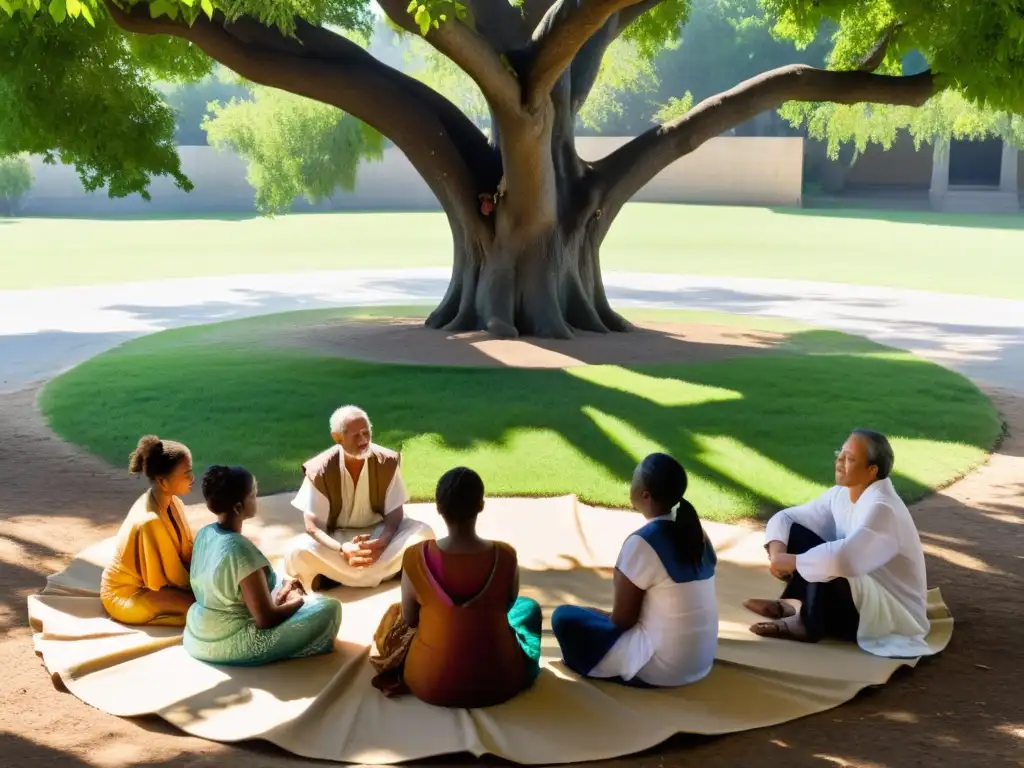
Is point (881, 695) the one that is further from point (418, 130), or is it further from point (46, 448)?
point (418, 130)

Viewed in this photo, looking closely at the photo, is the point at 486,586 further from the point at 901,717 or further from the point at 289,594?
the point at 901,717

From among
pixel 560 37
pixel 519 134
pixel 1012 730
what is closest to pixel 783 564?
pixel 1012 730

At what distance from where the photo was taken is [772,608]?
565cm

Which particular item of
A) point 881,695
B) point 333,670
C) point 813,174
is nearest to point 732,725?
point 881,695

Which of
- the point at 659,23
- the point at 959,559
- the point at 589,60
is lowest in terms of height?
the point at 959,559

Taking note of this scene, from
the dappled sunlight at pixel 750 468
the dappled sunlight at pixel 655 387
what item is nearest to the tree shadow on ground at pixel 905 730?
the dappled sunlight at pixel 750 468

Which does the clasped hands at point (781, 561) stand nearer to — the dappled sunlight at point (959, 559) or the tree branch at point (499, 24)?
the dappled sunlight at point (959, 559)

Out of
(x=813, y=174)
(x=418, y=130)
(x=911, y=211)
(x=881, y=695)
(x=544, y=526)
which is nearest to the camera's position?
(x=881, y=695)

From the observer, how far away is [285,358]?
41.5 ft

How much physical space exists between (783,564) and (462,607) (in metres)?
1.64

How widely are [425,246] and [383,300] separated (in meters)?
11.9

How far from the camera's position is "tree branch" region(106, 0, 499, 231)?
12750 millimetres

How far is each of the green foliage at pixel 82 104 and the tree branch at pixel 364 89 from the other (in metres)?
1.34

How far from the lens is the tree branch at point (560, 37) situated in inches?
412
